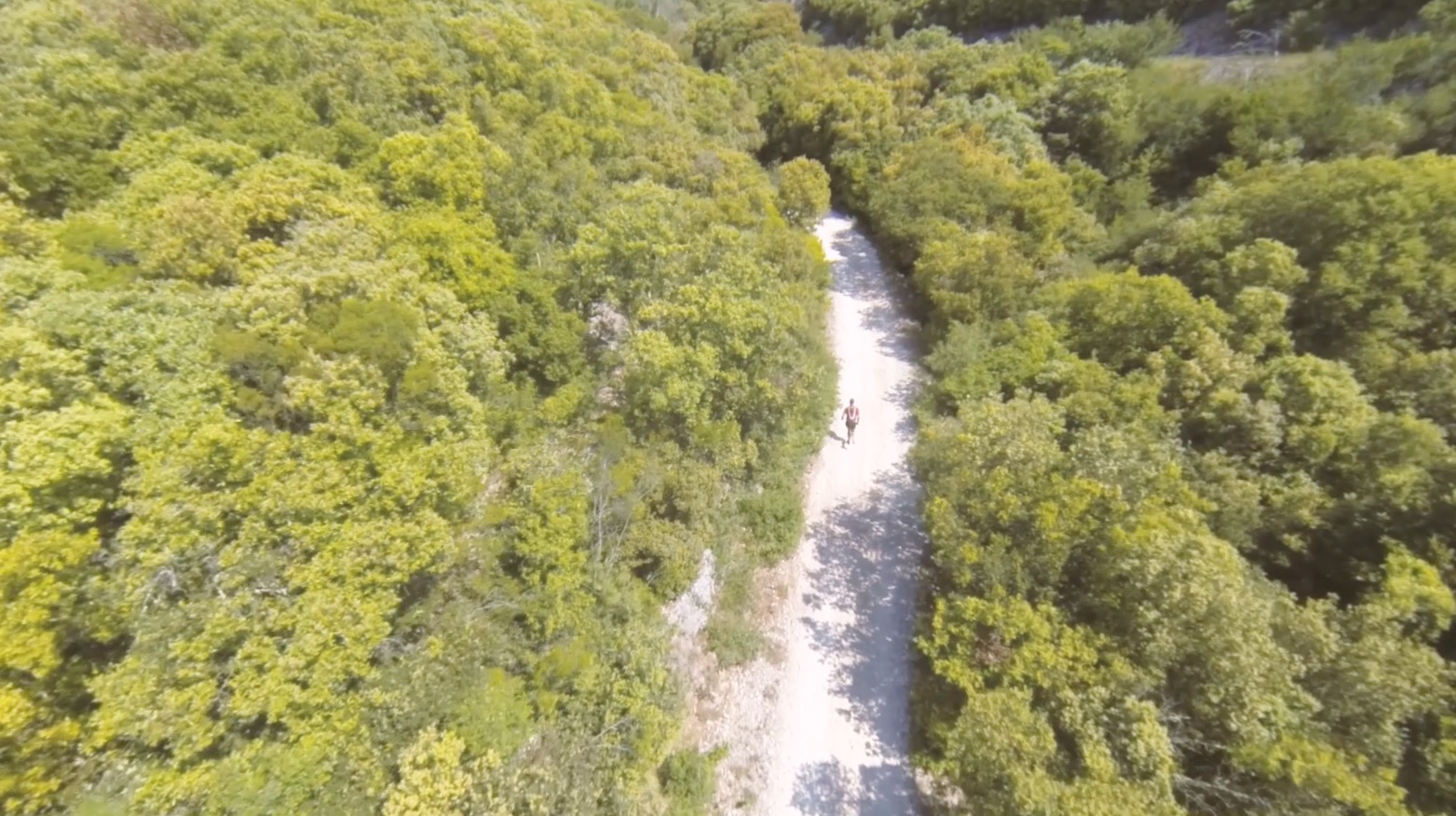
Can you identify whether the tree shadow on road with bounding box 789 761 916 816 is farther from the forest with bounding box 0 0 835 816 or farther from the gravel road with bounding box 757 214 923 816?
the forest with bounding box 0 0 835 816

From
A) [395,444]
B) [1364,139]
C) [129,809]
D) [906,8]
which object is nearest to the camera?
[129,809]

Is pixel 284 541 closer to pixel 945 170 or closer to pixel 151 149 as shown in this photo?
pixel 151 149

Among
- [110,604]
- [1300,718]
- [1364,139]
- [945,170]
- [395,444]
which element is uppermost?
[1364,139]

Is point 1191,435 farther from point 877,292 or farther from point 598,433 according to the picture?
point 598,433

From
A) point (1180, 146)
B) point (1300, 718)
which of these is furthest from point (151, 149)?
point (1180, 146)

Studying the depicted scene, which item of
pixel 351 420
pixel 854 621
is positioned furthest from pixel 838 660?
pixel 351 420

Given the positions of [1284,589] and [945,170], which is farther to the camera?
[945,170]
